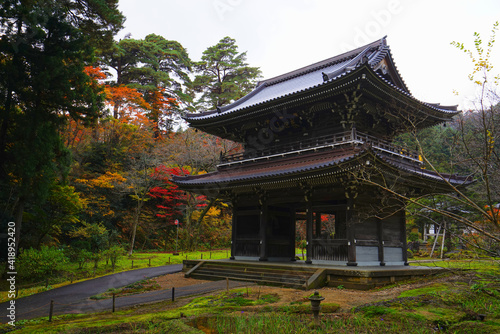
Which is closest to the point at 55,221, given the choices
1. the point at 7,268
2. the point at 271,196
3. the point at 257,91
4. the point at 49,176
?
the point at 7,268

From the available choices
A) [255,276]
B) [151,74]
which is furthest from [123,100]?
[255,276]

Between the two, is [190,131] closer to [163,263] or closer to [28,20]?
[163,263]

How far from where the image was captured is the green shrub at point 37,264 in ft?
49.9

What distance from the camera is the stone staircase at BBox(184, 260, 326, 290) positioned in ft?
40.8

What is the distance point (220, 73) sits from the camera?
48750 millimetres

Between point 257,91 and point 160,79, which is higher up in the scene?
point 160,79

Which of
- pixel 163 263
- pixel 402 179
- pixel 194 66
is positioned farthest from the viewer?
pixel 194 66

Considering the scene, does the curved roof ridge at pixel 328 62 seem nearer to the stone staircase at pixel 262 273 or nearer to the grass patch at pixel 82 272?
the stone staircase at pixel 262 273

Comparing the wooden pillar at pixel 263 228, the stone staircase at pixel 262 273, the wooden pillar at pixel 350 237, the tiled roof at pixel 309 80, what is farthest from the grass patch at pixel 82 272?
the wooden pillar at pixel 350 237

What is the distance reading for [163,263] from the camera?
78.8 ft

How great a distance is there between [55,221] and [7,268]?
4533mm

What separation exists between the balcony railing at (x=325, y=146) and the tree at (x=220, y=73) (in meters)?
28.4

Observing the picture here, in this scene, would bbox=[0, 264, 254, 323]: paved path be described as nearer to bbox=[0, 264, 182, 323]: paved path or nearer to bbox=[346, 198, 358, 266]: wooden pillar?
bbox=[0, 264, 182, 323]: paved path

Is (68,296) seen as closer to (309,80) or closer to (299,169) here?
(299,169)
